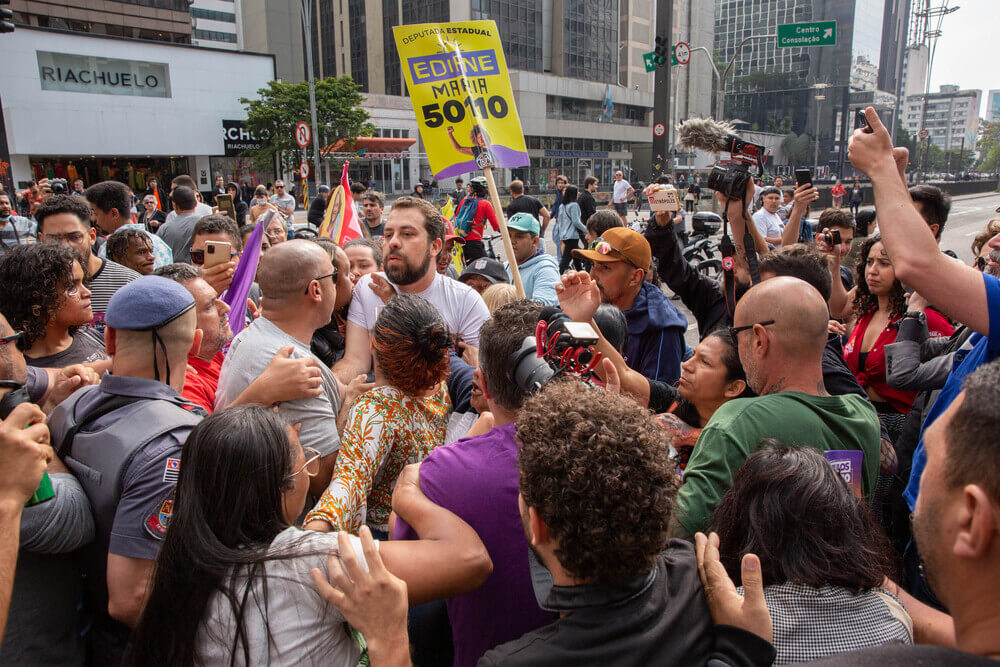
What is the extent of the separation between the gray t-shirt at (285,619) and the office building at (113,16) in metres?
47.6

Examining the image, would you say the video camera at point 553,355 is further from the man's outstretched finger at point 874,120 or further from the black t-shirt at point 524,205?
the black t-shirt at point 524,205

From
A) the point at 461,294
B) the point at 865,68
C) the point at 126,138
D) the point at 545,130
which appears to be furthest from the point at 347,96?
the point at 865,68

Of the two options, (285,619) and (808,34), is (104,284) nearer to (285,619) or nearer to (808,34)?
(285,619)

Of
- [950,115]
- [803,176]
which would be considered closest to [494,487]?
[803,176]

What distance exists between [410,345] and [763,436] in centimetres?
126

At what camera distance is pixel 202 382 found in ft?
10.4

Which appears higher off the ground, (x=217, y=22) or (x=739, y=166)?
(x=217, y=22)

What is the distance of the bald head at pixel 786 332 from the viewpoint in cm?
233

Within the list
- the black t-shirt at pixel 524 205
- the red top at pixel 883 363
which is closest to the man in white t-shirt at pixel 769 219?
the black t-shirt at pixel 524 205

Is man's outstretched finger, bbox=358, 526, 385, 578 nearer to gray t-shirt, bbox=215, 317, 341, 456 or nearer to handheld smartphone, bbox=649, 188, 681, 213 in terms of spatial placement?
gray t-shirt, bbox=215, 317, 341, 456

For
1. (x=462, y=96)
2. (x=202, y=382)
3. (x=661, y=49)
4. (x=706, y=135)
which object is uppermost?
(x=661, y=49)

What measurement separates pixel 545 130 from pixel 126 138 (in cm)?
3798

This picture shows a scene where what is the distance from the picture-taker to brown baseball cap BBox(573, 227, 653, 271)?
384 cm

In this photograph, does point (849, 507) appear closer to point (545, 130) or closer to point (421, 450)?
point (421, 450)
